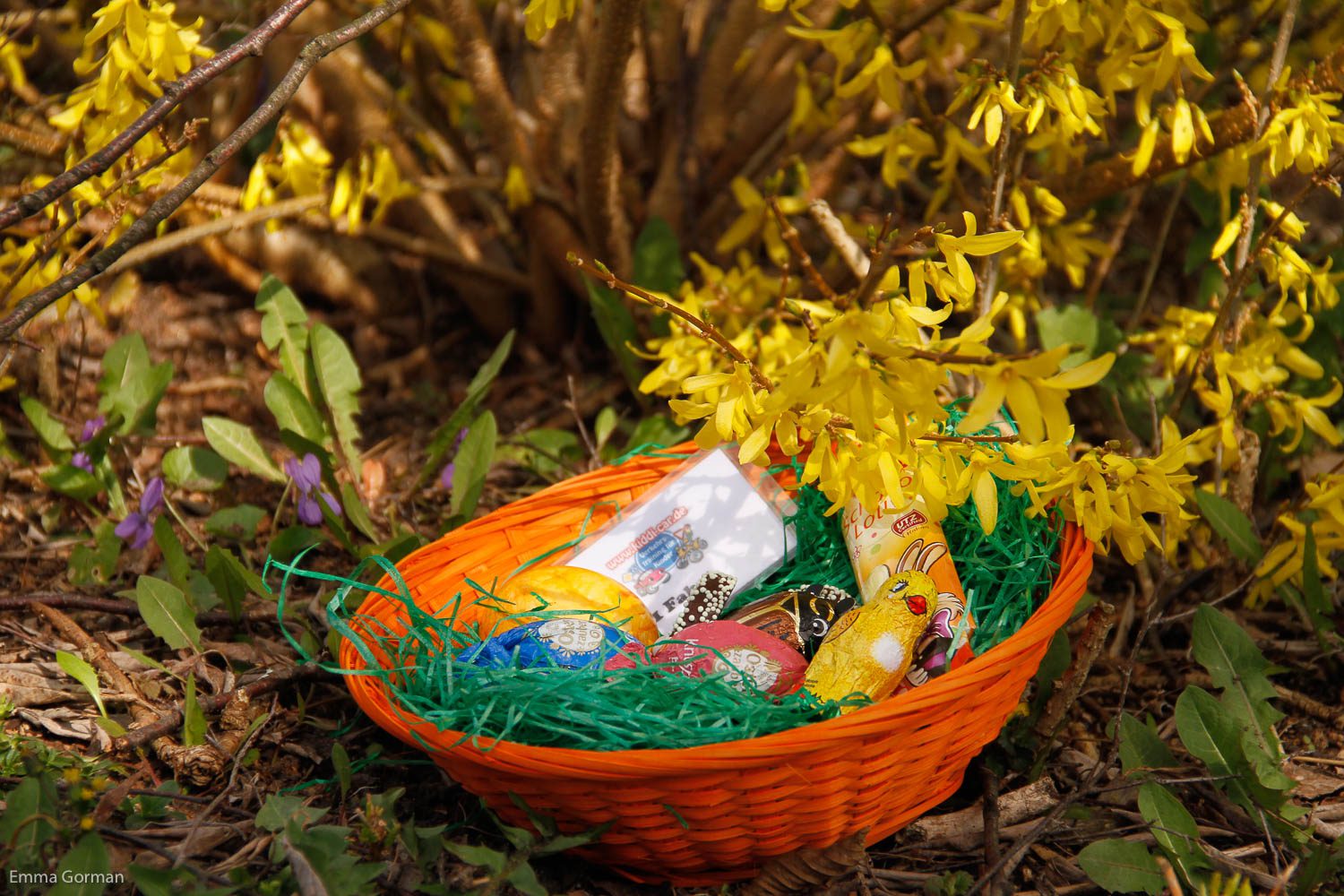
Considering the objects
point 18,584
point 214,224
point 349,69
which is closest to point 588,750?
point 18,584

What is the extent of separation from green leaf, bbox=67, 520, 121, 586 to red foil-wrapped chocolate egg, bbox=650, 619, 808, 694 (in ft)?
3.47

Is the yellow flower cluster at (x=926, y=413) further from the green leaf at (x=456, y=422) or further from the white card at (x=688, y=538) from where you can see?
the green leaf at (x=456, y=422)

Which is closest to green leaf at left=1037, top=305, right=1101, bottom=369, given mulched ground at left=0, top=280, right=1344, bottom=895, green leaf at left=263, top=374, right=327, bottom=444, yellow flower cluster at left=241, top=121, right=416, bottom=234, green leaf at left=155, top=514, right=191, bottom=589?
mulched ground at left=0, top=280, right=1344, bottom=895

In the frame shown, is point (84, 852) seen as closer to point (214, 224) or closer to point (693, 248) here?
point (214, 224)

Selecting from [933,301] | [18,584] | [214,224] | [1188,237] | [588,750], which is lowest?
[1188,237]

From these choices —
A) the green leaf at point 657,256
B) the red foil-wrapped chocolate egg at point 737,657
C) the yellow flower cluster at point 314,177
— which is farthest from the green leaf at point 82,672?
the green leaf at point 657,256

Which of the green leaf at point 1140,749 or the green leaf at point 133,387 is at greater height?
the green leaf at point 133,387

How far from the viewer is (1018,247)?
7.20 ft

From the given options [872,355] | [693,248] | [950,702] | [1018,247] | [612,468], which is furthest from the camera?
[693,248]

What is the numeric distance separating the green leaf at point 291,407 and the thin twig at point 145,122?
2.42 ft

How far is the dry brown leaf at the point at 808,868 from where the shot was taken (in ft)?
4.62

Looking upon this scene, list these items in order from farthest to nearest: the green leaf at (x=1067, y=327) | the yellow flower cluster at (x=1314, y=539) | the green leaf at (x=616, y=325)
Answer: the green leaf at (x=616, y=325) → the green leaf at (x=1067, y=327) → the yellow flower cluster at (x=1314, y=539)

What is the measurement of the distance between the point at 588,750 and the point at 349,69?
1970 millimetres

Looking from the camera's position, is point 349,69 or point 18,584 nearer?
point 18,584
